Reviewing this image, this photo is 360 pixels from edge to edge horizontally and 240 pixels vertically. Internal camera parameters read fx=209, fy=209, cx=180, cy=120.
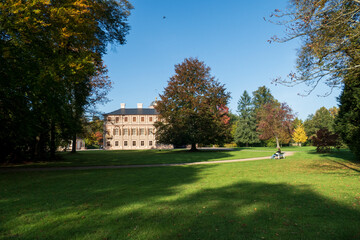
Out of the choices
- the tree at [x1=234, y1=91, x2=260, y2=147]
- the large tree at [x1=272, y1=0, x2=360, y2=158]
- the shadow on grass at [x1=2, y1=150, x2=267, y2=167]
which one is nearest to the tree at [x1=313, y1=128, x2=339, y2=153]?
the shadow on grass at [x1=2, y1=150, x2=267, y2=167]

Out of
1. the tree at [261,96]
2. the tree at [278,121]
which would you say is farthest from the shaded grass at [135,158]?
the tree at [261,96]

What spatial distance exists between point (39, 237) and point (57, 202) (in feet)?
8.53

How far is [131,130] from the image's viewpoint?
67.5 metres

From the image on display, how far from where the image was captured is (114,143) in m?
67.2

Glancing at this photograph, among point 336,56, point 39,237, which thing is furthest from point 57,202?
point 336,56

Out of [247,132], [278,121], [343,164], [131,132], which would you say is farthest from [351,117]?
[131,132]

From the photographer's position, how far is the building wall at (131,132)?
220 feet

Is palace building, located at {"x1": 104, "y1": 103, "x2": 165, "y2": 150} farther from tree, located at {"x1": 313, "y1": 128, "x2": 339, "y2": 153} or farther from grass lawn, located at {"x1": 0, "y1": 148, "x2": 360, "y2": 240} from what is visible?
grass lawn, located at {"x1": 0, "y1": 148, "x2": 360, "y2": 240}

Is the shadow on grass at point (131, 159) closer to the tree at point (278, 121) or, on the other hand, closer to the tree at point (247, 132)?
the tree at point (278, 121)

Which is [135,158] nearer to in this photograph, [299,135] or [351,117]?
[351,117]

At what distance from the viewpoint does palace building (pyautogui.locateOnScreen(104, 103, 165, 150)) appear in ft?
220

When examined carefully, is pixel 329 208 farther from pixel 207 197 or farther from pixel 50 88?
pixel 50 88

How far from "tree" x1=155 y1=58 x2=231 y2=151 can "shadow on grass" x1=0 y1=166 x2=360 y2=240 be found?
83.4 feet

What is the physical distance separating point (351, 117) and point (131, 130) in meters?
59.4
